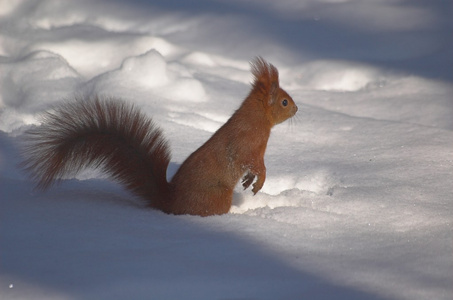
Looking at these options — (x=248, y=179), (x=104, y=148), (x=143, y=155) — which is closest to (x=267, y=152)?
(x=248, y=179)

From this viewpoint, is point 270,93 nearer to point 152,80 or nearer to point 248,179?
point 248,179

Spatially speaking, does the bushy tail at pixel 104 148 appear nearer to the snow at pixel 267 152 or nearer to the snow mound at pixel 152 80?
the snow at pixel 267 152

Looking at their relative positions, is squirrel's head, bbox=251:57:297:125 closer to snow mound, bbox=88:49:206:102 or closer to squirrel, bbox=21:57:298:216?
squirrel, bbox=21:57:298:216

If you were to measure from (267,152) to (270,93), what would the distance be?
794 mm

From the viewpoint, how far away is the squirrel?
7.40 ft

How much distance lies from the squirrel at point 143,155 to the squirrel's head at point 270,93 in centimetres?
7

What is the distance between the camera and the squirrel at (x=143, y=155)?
2.26 m

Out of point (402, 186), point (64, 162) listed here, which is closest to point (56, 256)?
point (64, 162)

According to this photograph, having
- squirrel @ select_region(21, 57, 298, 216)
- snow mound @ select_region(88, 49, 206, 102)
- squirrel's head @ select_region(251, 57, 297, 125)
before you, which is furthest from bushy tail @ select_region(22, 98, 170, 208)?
snow mound @ select_region(88, 49, 206, 102)

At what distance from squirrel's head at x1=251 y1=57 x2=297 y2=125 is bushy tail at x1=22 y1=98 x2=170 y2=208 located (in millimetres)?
455

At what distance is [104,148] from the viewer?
89.8 inches

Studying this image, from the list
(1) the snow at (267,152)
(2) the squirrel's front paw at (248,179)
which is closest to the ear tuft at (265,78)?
(2) the squirrel's front paw at (248,179)

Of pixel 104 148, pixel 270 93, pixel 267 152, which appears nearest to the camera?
pixel 104 148

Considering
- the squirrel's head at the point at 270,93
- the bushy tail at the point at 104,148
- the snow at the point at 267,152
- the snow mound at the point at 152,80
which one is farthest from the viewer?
the snow mound at the point at 152,80
